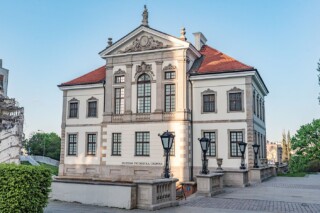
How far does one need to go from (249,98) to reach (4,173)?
23.0m

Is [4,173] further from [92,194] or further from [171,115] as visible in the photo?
[171,115]

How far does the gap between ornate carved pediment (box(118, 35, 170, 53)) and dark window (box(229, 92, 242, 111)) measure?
768cm

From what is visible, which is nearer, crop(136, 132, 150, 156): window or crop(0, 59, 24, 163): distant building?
crop(0, 59, 24, 163): distant building

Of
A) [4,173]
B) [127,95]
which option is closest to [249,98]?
[127,95]

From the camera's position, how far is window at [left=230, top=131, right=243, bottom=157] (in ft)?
94.1

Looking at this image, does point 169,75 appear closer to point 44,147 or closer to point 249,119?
point 249,119

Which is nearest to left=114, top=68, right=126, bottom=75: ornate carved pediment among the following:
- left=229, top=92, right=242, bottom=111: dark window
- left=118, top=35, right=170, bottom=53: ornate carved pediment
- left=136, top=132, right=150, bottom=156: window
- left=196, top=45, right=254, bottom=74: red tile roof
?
left=118, top=35, right=170, bottom=53: ornate carved pediment

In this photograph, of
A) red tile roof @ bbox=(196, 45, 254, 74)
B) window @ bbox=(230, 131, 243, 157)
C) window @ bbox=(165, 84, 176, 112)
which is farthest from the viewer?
window @ bbox=(165, 84, 176, 112)

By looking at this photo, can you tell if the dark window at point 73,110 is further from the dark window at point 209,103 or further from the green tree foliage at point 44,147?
the green tree foliage at point 44,147

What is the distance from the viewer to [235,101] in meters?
29.4

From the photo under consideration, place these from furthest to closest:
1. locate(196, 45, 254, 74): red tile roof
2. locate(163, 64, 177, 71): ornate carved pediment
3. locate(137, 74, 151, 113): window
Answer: locate(137, 74, 151, 113): window → locate(163, 64, 177, 71): ornate carved pediment → locate(196, 45, 254, 74): red tile roof

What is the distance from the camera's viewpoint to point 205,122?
30.0 metres

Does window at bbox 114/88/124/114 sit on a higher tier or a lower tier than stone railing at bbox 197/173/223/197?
higher

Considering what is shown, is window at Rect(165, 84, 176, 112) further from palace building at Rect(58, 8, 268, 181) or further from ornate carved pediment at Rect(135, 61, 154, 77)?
ornate carved pediment at Rect(135, 61, 154, 77)
